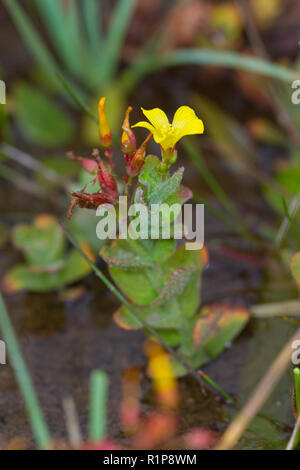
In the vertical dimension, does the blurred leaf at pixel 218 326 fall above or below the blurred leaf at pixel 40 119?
below

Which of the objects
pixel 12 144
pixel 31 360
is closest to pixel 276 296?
pixel 31 360

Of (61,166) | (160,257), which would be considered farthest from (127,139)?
(61,166)

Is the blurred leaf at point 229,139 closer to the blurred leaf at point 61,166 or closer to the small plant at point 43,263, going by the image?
the blurred leaf at point 61,166

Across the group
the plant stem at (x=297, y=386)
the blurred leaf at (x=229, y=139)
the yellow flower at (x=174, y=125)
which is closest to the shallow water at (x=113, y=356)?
the plant stem at (x=297, y=386)

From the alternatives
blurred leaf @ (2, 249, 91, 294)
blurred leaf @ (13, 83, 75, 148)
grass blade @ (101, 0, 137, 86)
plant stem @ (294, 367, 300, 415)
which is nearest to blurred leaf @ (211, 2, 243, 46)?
grass blade @ (101, 0, 137, 86)

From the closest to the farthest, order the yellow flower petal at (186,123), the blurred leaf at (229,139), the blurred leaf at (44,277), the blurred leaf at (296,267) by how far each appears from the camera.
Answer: the yellow flower petal at (186,123), the blurred leaf at (296,267), the blurred leaf at (44,277), the blurred leaf at (229,139)
